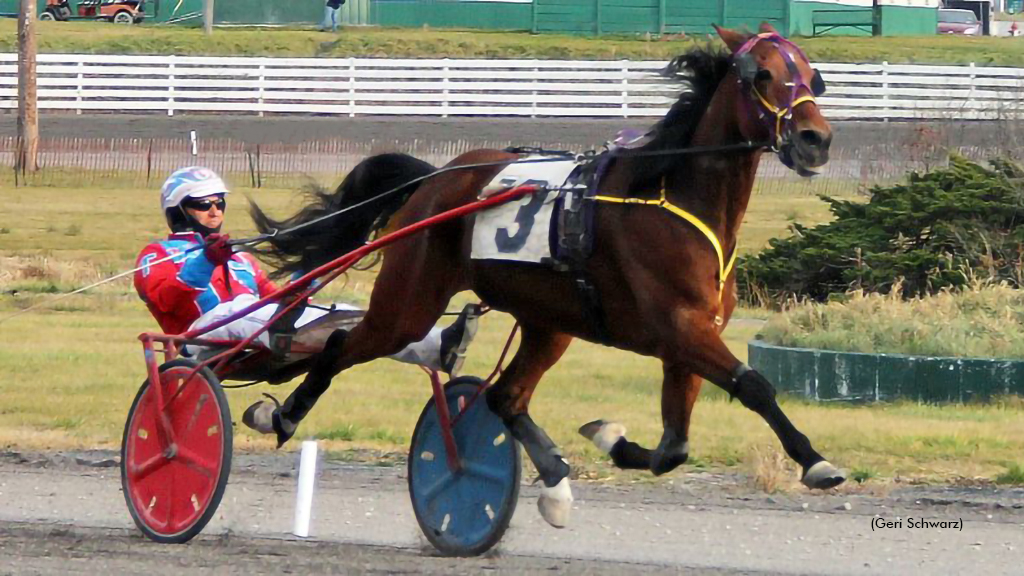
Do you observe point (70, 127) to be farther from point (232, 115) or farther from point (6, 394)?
point (6, 394)

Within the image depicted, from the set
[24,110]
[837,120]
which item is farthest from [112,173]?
[837,120]

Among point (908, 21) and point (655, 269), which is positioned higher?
point (908, 21)

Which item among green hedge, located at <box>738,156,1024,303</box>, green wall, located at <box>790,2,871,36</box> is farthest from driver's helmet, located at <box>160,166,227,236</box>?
green wall, located at <box>790,2,871,36</box>

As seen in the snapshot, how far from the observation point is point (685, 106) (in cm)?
588

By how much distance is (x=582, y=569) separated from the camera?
5.87 m

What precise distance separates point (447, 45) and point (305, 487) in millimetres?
32797

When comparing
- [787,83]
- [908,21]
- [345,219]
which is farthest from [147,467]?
[908,21]

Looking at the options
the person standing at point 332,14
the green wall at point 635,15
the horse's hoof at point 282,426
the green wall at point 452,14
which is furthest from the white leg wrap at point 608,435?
the green wall at point 452,14

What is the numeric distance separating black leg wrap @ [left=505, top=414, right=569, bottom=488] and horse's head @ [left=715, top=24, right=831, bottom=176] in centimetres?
132

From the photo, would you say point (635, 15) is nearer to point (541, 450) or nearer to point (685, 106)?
point (685, 106)

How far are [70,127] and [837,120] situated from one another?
45.5ft

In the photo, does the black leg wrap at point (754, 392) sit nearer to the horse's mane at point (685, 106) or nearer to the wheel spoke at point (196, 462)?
the horse's mane at point (685, 106)

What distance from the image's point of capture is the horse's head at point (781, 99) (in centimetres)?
524

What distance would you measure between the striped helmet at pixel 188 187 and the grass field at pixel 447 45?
2988cm
